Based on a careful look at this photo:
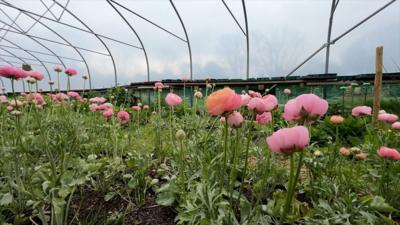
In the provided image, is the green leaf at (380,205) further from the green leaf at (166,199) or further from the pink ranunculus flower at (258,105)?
the green leaf at (166,199)

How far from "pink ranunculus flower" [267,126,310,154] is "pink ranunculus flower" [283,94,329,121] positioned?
73 millimetres

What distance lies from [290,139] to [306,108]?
88mm

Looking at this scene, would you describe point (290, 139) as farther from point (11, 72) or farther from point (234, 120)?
point (11, 72)

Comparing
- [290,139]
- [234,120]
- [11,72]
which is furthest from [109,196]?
[290,139]

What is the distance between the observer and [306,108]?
0.55m

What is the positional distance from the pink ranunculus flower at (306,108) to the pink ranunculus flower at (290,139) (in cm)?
7

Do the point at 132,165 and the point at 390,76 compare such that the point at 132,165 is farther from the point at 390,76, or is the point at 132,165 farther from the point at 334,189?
the point at 390,76

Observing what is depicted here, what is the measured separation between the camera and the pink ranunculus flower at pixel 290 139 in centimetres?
48

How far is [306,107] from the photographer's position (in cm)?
55

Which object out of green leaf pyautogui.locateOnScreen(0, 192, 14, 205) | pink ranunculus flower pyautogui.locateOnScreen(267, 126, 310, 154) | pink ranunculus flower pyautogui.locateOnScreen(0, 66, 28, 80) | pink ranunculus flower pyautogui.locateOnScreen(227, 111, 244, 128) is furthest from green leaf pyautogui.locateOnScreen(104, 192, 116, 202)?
pink ranunculus flower pyautogui.locateOnScreen(267, 126, 310, 154)

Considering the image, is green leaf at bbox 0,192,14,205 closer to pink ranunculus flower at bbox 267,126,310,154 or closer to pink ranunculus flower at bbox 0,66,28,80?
pink ranunculus flower at bbox 0,66,28,80

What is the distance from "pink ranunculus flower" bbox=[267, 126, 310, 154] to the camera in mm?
483

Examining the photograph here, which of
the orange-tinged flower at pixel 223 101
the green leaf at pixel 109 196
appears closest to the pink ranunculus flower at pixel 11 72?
the green leaf at pixel 109 196

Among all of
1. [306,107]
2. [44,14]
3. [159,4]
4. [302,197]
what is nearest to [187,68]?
[159,4]
